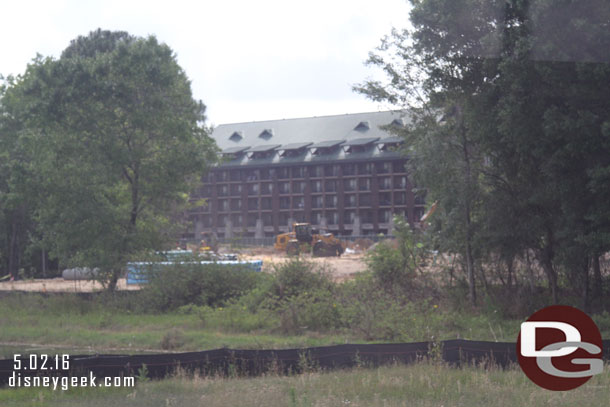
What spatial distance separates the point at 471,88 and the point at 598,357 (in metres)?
10.3

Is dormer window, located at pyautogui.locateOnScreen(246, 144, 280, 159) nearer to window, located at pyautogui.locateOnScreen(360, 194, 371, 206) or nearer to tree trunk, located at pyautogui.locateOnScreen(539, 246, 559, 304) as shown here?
window, located at pyautogui.locateOnScreen(360, 194, 371, 206)

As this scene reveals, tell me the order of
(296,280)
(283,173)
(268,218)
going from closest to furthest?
(296,280) → (283,173) → (268,218)

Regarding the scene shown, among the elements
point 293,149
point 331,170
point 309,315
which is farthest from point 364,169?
point 309,315

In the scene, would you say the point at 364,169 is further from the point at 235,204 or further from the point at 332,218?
the point at 235,204

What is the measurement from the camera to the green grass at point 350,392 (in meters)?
9.17

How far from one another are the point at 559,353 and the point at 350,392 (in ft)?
11.6

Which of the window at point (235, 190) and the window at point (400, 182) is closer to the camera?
the window at point (400, 182)

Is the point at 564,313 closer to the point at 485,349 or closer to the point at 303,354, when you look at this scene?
the point at 485,349

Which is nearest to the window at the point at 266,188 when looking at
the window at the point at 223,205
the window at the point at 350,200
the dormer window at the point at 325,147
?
the window at the point at 223,205

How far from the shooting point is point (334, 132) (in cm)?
8081

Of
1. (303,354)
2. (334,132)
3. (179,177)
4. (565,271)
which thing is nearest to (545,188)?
(565,271)

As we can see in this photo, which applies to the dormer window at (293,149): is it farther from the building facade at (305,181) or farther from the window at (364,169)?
the window at (364,169)

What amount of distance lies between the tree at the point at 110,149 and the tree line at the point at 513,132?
8.18 metres

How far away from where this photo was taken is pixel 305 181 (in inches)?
3179
